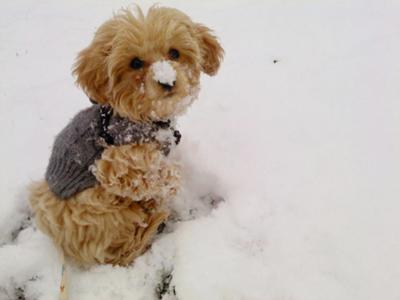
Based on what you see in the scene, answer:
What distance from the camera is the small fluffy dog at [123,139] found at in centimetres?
192

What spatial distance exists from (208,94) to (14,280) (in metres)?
1.69

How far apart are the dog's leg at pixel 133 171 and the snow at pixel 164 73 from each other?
378 mm

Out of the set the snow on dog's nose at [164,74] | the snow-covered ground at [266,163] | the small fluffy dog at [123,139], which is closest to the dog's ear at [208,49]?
the small fluffy dog at [123,139]

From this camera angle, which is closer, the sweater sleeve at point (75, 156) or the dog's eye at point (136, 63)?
the dog's eye at point (136, 63)

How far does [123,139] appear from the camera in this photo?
6.88 ft

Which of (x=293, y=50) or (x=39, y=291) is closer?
(x=39, y=291)

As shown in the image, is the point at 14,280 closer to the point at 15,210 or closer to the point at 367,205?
the point at 15,210

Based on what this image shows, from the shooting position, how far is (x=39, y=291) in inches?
89.0

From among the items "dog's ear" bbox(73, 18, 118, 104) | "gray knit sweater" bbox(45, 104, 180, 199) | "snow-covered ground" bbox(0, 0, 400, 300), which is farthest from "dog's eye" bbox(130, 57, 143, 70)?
"snow-covered ground" bbox(0, 0, 400, 300)

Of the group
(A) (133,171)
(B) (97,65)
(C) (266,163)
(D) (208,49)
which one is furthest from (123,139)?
(C) (266,163)

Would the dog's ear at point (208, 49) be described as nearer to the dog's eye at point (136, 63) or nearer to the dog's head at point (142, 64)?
the dog's head at point (142, 64)

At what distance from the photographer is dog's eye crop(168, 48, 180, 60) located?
1973 mm

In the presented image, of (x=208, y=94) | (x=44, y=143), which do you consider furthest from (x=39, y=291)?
(x=208, y=94)

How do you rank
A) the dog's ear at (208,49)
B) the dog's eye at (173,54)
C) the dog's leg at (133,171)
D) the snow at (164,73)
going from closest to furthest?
the snow at (164,73) < the dog's eye at (173,54) < the dog's leg at (133,171) < the dog's ear at (208,49)
